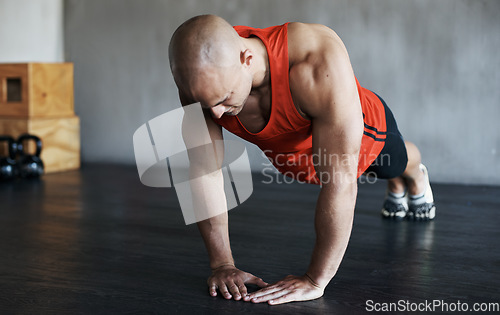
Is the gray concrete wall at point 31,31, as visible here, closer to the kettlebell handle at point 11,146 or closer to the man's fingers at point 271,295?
the kettlebell handle at point 11,146

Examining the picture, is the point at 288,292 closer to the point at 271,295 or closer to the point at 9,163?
the point at 271,295

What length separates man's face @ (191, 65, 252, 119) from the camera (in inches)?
44.1

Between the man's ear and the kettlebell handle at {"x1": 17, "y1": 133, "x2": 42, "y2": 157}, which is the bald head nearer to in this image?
the man's ear

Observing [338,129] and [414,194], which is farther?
[414,194]

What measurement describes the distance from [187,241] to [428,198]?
3.20ft

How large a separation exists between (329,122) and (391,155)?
65cm

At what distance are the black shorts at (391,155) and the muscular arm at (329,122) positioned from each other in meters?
0.49

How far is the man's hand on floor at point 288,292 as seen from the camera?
1355 millimetres

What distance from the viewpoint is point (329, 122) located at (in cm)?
125

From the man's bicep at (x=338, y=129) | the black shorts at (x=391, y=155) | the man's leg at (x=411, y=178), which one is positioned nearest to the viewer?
the man's bicep at (x=338, y=129)

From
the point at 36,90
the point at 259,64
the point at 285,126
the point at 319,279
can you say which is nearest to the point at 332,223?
the point at 319,279

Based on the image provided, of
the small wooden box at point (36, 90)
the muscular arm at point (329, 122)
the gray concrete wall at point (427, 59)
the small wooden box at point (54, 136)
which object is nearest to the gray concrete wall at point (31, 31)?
the small wooden box at point (36, 90)

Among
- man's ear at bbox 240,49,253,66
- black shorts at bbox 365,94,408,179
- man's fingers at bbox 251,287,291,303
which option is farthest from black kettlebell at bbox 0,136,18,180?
man's ear at bbox 240,49,253,66

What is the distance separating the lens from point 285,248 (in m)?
1.86
